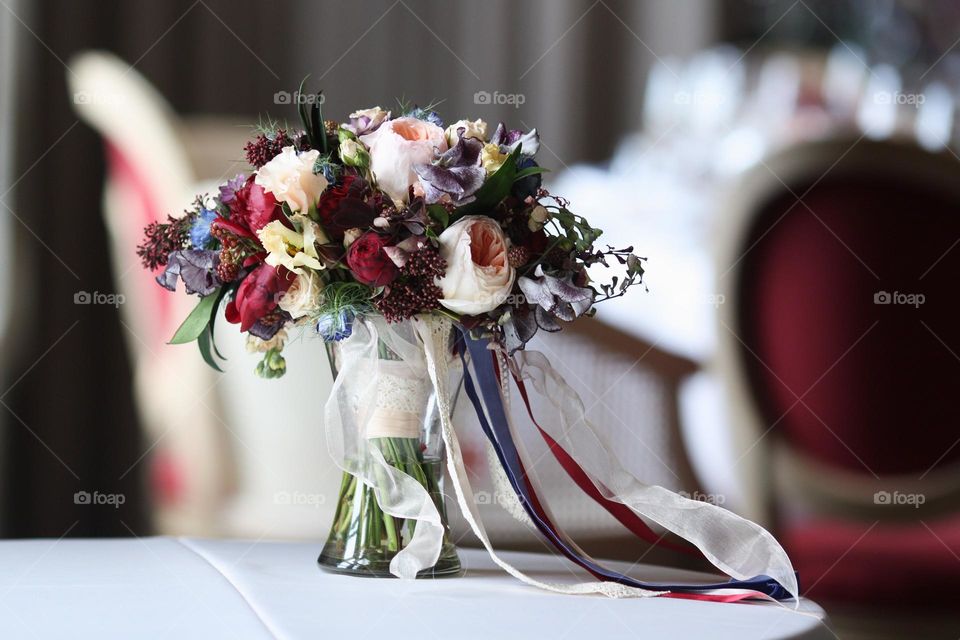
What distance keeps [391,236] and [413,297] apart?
0.07 meters

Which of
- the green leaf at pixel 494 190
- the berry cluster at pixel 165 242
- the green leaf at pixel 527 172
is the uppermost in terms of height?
the green leaf at pixel 527 172

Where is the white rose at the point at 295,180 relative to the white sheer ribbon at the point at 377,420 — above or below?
above

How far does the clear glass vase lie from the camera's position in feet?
3.83

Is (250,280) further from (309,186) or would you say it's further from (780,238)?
(780,238)

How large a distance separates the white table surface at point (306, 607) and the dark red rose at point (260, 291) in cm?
30

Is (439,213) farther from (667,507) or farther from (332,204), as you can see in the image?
(667,507)

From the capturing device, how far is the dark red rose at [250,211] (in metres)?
1.08

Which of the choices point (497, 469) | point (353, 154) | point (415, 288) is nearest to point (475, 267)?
point (415, 288)

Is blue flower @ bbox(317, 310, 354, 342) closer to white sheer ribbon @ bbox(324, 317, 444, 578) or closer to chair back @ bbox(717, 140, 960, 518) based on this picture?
white sheer ribbon @ bbox(324, 317, 444, 578)

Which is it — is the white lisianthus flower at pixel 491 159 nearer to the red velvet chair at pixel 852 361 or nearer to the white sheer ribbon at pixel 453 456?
the white sheer ribbon at pixel 453 456

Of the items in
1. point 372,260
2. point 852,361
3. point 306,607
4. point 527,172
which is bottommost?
point 306,607

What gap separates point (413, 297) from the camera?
Answer: 1.09 meters

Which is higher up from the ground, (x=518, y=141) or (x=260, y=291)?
(x=518, y=141)

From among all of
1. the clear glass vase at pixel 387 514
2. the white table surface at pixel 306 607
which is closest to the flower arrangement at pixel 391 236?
the clear glass vase at pixel 387 514
